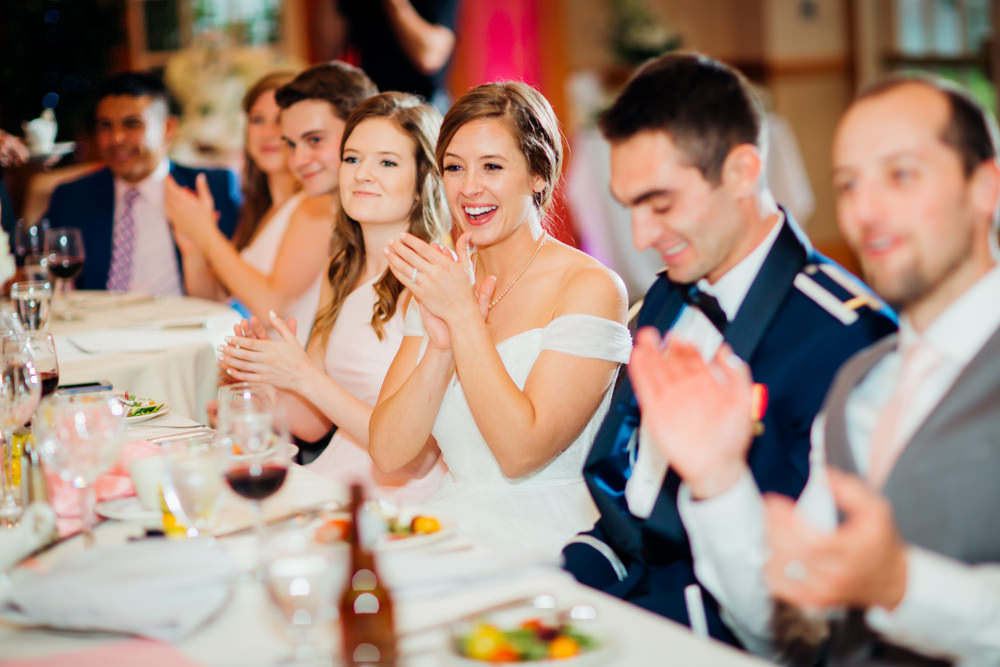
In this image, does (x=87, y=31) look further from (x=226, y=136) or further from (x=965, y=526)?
(x=965, y=526)

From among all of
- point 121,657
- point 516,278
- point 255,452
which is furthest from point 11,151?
point 121,657

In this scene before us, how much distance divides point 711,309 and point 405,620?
732 millimetres

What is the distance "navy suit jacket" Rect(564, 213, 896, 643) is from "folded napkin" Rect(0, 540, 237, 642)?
2.28 feet

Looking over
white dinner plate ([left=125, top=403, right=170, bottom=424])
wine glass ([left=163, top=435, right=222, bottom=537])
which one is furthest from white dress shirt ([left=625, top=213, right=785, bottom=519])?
white dinner plate ([left=125, top=403, right=170, bottom=424])

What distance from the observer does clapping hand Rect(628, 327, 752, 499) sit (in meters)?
1.23

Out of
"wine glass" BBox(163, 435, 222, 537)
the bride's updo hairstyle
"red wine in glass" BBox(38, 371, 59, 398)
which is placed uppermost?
the bride's updo hairstyle

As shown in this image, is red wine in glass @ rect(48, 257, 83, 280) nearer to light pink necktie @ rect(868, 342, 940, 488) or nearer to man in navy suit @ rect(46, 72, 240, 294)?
man in navy suit @ rect(46, 72, 240, 294)

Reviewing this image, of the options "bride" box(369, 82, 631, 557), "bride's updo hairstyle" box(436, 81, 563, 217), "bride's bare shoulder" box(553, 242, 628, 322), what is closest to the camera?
"bride" box(369, 82, 631, 557)

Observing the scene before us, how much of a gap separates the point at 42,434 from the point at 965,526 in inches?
45.1

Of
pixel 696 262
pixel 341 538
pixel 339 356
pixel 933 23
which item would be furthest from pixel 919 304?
pixel 933 23

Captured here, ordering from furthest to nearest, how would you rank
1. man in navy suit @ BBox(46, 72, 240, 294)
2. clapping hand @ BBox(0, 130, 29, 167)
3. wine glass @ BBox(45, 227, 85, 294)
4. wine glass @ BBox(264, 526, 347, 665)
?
man in navy suit @ BBox(46, 72, 240, 294)
clapping hand @ BBox(0, 130, 29, 167)
wine glass @ BBox(45, 227, 85, 294)
wine glass @ BBox(264, 526, 347, 665)

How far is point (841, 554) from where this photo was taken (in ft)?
3.30

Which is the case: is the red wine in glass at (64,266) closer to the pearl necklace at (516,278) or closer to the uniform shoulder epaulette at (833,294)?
the pearl necklace at (516,278)

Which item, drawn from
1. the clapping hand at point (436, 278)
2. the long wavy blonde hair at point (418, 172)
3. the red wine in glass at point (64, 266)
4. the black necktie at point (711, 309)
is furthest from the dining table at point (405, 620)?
the red wine in glass at point (64, 266)
